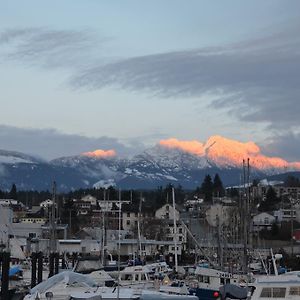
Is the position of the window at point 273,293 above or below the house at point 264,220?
below

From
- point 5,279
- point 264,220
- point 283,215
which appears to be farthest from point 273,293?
point 283,215

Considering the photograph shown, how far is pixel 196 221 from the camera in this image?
128250mm

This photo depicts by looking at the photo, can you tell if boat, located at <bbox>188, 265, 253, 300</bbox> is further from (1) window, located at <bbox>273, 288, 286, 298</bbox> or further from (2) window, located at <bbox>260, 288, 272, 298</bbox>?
(1) window, located at <bbox>273, 288, 286, 298</bbox>

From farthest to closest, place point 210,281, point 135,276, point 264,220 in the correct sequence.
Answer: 1. point 264,220
2. point 135,276
3. point 210,281

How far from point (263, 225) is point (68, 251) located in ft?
173

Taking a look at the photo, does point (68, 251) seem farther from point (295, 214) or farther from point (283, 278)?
point (283, 278)

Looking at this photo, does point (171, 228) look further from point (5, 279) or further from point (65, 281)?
point (65, 281)

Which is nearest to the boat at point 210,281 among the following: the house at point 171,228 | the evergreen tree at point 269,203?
the house at point 171,228

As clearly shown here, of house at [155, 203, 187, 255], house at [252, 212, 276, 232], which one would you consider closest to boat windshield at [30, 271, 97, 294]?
house at [155, 203, 187, 255]

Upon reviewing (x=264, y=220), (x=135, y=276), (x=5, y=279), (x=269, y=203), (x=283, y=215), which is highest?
(x=269, y=203)

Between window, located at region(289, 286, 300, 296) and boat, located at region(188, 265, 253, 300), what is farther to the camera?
boat, located at region(188, 265, 253, 300)

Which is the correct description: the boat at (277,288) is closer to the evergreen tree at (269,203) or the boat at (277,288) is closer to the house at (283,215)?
the house at (283,215)

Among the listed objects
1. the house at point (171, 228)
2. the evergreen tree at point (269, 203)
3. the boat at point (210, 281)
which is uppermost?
the evergreen tree at point (269, 203)

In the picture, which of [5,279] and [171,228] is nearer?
[5,279]
